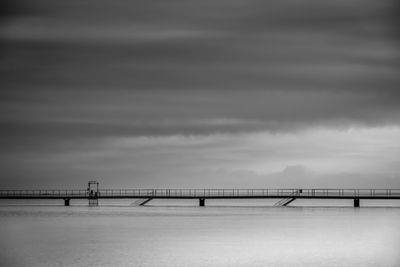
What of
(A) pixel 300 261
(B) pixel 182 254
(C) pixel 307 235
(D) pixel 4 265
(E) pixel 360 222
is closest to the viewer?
(D) pixel 4 265

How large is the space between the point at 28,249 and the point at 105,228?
28.3 m

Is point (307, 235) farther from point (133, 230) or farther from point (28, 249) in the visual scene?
point (28, 249)

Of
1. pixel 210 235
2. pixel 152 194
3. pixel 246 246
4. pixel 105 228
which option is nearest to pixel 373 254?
pixel 246 246

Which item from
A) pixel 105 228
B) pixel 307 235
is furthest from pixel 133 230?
pixel 307 235

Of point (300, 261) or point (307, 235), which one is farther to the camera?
point (307, 235)

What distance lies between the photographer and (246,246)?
74.6 metres

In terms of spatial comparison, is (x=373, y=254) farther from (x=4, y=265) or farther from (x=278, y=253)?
(x=4, y=265)

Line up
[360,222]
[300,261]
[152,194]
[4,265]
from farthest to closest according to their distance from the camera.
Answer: [152,194] → [360,222] → [300,261] → [4,265]

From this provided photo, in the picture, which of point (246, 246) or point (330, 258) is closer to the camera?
point (330, 258)

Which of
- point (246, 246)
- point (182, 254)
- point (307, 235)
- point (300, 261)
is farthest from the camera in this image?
point (307, 235)

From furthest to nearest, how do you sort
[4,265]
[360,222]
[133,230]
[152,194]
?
[152,194] < [360,222] < [133,230] < [4,265]

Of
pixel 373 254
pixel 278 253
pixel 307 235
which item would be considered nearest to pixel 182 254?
pixel 278 253

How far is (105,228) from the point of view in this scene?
9825 cm

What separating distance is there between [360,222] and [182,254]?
49495 millimetres
